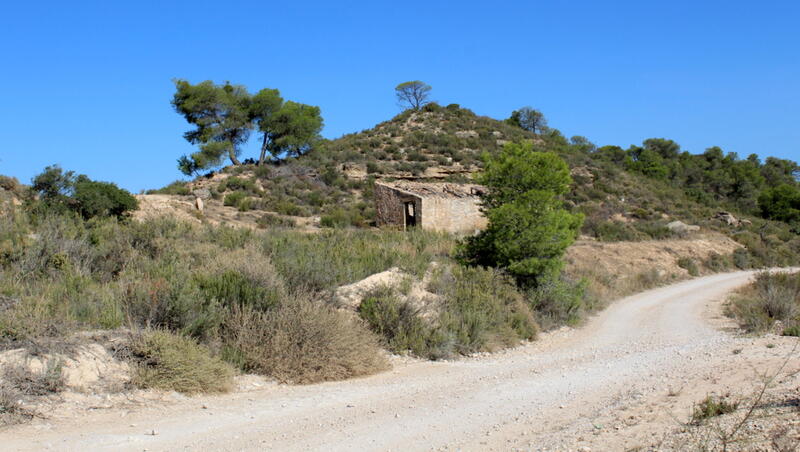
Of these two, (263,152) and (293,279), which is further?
(263,152)

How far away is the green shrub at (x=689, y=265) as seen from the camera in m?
27.3

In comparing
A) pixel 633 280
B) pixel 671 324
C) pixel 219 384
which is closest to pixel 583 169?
pixel 633 280

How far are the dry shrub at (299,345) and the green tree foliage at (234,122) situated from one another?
3143 centimetres

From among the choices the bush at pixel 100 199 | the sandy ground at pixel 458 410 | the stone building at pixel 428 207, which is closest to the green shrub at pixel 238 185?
the stone building at pixel 428 207

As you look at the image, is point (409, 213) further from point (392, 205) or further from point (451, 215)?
point (451, 215)

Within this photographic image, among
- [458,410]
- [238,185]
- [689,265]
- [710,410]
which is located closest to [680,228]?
[689,265]

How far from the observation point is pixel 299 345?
851 centimetres

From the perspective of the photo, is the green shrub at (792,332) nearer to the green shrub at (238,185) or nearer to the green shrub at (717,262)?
the green shrub at (717,262)

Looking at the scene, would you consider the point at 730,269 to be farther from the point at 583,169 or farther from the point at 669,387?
the point at 669,387

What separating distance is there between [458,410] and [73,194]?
16.9m

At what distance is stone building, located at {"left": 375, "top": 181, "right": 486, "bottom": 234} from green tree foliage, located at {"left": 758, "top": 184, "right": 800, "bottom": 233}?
36.5 m

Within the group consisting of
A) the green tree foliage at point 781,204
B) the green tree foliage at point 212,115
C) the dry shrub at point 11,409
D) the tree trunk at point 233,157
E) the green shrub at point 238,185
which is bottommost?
the dry shrub at point 11,409

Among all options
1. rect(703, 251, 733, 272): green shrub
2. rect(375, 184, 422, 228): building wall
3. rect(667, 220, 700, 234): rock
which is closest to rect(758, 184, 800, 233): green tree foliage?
rect(667, 220, 700, 234): rock

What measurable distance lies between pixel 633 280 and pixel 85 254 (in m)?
19.3
